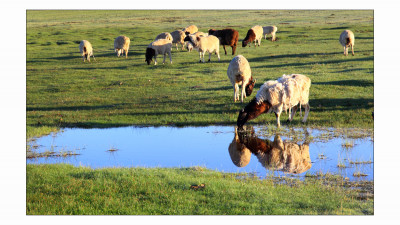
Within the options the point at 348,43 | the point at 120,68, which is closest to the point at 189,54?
the point at 120,68

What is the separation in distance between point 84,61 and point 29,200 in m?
29.2

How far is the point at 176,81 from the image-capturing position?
27.1m

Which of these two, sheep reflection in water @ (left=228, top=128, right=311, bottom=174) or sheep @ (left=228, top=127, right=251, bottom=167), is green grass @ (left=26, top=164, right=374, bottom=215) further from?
sheep @ (left=228, top=127, right=251, bottom=167)

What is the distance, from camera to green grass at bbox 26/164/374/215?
9023mm

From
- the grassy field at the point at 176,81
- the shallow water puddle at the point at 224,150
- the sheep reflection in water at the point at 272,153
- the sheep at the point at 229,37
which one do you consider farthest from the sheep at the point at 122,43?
the sheep reflection in water at the point at 272,153

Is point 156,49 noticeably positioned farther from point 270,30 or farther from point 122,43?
point 270,30

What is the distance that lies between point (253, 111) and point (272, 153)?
110 inches

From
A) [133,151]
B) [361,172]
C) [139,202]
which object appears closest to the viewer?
[139,202]

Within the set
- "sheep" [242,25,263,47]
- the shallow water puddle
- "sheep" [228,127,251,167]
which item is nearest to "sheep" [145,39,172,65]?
"sheep" [242,25,263,47]

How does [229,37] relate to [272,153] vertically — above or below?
above

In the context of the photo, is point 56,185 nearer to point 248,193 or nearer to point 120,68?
point 248,193

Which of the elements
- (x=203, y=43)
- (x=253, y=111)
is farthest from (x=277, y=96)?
(x=203, y=43)

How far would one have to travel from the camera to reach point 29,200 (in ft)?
31.4

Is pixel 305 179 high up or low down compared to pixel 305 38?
down
